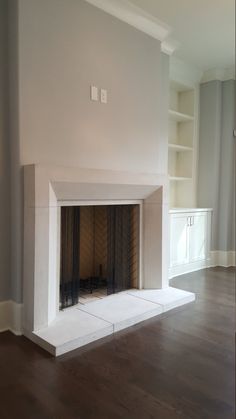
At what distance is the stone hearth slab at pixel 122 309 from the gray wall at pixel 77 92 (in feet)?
2.13

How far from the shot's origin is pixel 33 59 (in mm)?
2260

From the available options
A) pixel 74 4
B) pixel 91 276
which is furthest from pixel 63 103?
pixel 91 276

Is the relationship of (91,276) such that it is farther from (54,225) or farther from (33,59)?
(33,59)

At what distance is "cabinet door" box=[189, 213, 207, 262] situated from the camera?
4.09 metres

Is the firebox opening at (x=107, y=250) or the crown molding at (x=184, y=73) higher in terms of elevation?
the crown molding at (x=184, y=73)

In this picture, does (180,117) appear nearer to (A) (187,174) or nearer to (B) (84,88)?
(A) (187,174)

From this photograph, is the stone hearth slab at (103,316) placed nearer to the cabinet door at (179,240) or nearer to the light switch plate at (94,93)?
the cabinet door at (179,240)

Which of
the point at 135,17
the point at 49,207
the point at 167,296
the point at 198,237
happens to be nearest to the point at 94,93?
the point at 135,17

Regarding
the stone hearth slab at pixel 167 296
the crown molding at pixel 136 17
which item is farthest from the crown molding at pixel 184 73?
the stone hearth slab at pixel 167 296

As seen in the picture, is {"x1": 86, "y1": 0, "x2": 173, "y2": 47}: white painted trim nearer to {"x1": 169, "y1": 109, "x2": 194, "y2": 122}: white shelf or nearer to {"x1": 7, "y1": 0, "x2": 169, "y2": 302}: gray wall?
{"x1": 7, "y1": 0, "x2": 169, "y2": 302}: gray wall

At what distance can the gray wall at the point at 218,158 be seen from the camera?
4348mm

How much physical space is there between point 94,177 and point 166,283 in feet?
4.45

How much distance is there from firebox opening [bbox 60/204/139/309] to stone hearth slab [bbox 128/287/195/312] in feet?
0.65

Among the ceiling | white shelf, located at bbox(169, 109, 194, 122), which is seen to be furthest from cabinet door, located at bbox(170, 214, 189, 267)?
the ceiling
